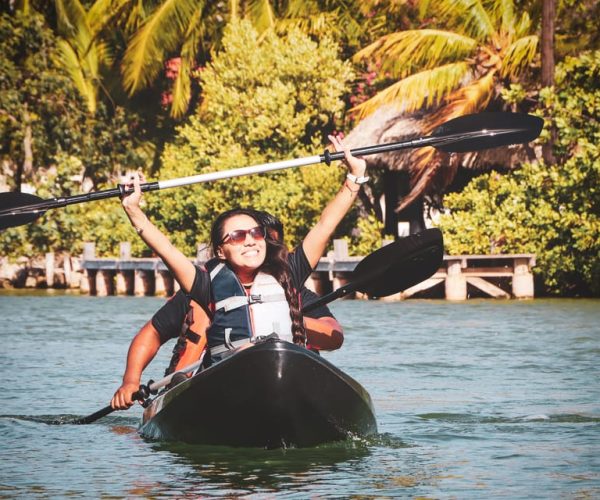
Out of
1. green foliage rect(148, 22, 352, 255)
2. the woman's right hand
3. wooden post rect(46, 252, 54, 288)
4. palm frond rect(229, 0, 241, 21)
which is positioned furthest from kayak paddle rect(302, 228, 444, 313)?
palm frond rect(229, 0, 241, 21)

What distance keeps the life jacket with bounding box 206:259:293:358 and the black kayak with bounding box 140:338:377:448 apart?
218mm

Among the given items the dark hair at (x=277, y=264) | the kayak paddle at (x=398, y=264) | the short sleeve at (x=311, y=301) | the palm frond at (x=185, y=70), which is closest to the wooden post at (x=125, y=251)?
the palm frond at (x=185, y=70)

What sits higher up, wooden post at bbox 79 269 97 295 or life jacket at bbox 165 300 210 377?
wooden post at bbox 79 269 97 295

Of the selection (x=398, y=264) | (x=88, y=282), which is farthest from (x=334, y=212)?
(x=88, y=282)

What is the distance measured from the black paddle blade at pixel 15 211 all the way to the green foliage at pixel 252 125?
20.1 m

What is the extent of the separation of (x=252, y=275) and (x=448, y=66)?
19178mm

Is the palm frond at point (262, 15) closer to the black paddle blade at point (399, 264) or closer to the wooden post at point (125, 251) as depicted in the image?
the wooden post at point (125, 251)

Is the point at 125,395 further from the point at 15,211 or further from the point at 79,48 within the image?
the point at 79,48

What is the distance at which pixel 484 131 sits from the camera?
987 centimetres

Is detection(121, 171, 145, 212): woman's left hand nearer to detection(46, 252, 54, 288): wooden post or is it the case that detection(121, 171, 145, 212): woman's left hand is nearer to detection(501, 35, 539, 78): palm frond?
detection(501, 35, 539, 78): palm frond

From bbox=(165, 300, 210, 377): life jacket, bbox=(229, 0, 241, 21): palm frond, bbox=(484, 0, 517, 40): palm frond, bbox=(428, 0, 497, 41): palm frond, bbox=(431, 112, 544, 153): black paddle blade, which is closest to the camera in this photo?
bbox=(165, 300, 210, 377): life jacket

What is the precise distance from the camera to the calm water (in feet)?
25.7

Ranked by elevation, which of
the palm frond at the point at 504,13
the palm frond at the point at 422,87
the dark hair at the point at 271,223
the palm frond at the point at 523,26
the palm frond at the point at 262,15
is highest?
the palm frond at the point at 262,15

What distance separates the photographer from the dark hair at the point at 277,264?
804 centimetres
